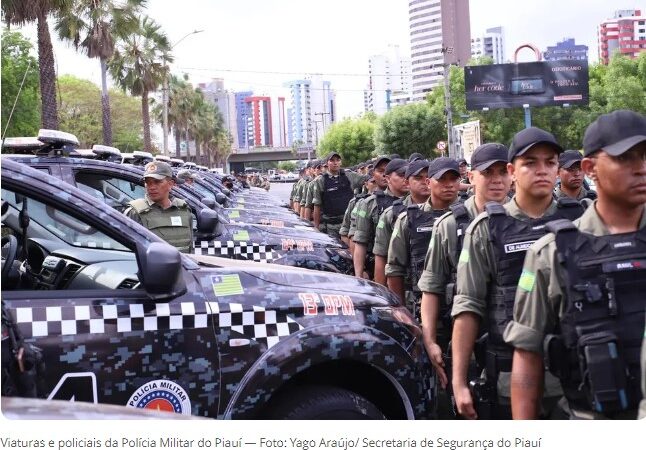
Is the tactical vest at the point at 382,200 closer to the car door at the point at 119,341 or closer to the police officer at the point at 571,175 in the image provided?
the police officer at the point at 571,175

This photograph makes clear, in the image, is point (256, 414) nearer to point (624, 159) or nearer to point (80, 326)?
point (80, 326)

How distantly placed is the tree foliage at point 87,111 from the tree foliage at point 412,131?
727 inches

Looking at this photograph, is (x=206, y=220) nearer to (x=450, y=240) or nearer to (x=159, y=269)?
(x=450, y=240)

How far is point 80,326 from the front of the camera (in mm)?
2824

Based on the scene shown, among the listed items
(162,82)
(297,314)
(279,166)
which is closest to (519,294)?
(297,314)

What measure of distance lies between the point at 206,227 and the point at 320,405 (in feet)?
10.9

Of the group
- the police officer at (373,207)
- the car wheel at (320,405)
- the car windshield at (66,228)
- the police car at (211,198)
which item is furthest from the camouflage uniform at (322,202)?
the car wheel at (320,405)

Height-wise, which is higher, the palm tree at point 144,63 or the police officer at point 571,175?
the palm tree at point 144,63

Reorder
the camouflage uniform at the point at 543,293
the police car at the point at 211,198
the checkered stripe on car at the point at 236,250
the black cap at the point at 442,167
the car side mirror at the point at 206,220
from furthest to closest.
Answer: the police car at the point at 211,198, the checkered stripe on car at the point at 236,250, the car side mirror at the point at 206,220, the black cap at the point at 442,167, the camouflage uniform at the point at 543,293

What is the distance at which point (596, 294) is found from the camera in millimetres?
2461

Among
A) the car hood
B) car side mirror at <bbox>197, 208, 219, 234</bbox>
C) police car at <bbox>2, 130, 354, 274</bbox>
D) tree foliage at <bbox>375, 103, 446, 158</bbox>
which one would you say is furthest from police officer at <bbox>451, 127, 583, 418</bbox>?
tree foliage at <bbox>375, 103, 446, 158</bbox>

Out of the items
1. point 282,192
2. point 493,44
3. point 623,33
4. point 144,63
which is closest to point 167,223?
point 144,63

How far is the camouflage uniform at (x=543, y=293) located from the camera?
8.39ft
